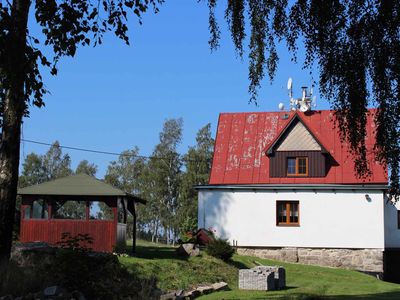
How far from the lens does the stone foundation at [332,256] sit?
1209 inches

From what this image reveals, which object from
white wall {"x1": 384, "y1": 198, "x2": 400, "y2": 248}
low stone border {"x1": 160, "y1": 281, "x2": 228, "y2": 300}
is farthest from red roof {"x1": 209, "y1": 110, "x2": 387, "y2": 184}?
low stone border {"x1": 160, "y1": 281, "x2": 228, "y2": 300}

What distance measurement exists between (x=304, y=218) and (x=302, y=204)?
0.76 meters

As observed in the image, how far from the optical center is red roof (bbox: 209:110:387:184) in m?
32.6

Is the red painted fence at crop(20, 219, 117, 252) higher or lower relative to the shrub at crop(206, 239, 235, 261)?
higher

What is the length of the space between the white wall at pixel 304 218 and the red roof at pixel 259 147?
3.20ft

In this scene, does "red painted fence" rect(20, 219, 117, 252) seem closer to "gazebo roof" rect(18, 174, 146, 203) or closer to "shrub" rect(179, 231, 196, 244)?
"gazebo roof" rect(18, 174, 146, 203)

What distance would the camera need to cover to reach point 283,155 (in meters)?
33.3

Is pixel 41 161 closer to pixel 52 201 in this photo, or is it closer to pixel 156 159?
pixel 156 159

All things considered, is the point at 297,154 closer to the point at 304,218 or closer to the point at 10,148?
the point at 304,218

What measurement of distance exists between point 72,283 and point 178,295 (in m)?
6.03

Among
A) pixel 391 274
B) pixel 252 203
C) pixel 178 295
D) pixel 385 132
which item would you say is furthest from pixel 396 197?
pixel 391 274

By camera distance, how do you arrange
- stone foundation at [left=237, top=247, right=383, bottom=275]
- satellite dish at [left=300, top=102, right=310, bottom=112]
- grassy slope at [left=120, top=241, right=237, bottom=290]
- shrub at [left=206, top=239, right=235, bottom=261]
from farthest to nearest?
satellite dish at [left=300, top=102, right=310, bottom=112], stone foundation at [left=237, top=247, right=383, bottom=275], shrub at [left=206, top=239, right=235, bottom=261], grassy slope at [left=120, top=241, right=237, bottom=290]

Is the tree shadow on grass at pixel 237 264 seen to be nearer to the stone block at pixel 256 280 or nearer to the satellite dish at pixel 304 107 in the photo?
the stone block at pixel 256 280

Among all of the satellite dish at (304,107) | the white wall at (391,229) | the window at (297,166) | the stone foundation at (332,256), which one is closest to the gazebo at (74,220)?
the stone foundation at (332,256)
